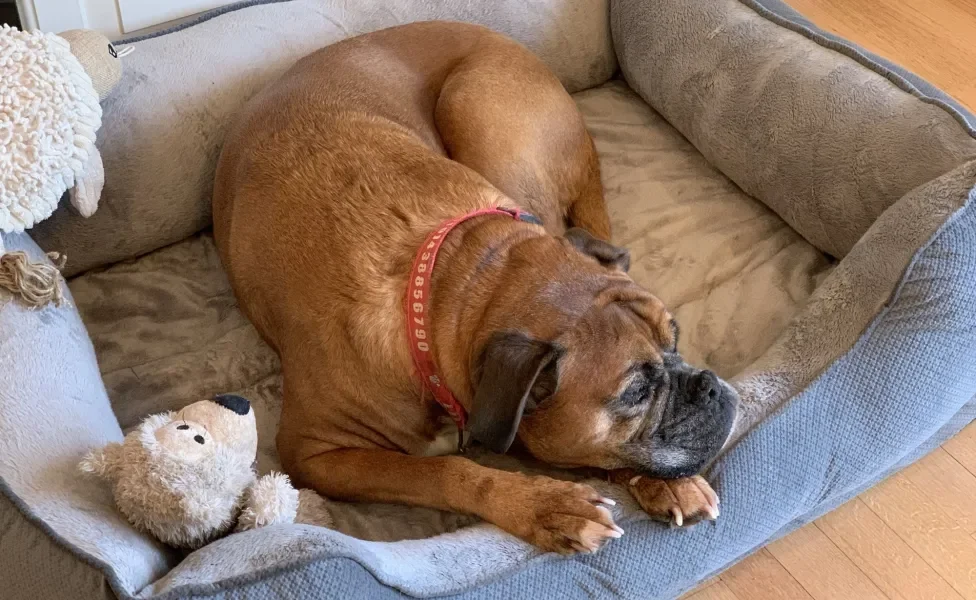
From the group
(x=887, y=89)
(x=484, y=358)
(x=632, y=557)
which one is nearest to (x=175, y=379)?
(x=484, y=358)

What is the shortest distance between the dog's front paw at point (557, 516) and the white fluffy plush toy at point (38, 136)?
1.28m

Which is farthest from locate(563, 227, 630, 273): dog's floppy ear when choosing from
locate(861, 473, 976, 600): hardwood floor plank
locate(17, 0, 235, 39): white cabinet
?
locate(17, 0, 235, 39): white cabinet

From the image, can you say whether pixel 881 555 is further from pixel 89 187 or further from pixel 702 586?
pixel 89 187

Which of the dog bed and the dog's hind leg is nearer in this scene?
the dog bed

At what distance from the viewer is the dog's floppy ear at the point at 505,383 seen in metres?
1.88

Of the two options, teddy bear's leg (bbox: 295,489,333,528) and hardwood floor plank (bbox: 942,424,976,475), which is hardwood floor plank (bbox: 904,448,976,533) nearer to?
hardwood floor plank (bbox: 942,424,976,475)

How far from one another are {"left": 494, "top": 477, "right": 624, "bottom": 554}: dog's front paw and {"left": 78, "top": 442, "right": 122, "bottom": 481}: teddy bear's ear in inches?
32.2

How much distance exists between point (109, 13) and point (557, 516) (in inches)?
99.6

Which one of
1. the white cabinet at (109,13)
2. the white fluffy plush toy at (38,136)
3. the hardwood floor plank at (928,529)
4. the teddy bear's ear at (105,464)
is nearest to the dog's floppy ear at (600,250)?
the hardwood floor plank at (928,529)

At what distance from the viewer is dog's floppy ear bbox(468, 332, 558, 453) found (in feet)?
6.17

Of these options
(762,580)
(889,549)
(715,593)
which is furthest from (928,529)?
(715,593)

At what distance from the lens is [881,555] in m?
2.43

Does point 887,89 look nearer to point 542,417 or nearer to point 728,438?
point 728,438

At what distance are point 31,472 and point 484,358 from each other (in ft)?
3.15
